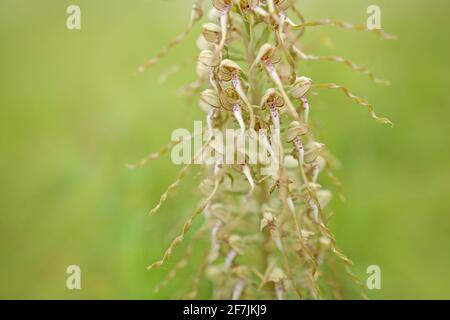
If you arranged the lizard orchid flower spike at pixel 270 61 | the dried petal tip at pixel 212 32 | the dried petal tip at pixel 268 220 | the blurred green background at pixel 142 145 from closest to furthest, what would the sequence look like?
the lizard orchid flower spike at pixel 270 61, the dried petal tip at pixel 212 32, the dried petal tip at pixel 268 220, the blurred green background at pixel 142 145

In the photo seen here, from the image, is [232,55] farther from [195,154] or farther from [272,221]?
[272,221]

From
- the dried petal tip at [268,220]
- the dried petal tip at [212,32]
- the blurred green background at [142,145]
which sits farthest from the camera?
the blurred green background at [142,145]

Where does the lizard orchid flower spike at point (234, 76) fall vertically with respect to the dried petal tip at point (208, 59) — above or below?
below

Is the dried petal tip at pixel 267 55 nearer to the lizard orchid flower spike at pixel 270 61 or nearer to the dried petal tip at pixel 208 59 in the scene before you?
the lizard orchid flower spike at pixel 270 61

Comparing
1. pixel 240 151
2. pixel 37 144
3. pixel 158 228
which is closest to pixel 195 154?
pixel 240 151

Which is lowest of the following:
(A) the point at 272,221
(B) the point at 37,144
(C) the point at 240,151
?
(A) the point at 272,221

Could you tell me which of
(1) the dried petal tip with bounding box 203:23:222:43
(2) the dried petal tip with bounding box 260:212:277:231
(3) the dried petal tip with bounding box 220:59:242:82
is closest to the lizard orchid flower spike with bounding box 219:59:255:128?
(3) the dried petal tip with bounding box 220:59:242:82

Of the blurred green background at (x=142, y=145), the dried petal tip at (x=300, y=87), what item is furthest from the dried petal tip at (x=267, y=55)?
the blurred green background at (x=142, y=145)
